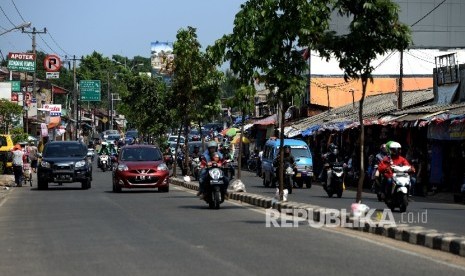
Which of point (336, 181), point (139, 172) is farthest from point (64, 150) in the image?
point (336, 181)

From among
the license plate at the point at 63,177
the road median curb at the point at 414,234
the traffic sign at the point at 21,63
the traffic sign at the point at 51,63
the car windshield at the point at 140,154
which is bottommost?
the road median curb at the point at 414,234

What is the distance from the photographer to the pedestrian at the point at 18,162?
115 feet

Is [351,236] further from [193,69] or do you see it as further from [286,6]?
[193,69]

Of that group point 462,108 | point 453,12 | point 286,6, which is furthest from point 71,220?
point 453,12

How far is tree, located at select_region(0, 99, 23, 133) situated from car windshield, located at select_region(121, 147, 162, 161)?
77.7 feet

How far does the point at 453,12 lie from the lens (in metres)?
61.8

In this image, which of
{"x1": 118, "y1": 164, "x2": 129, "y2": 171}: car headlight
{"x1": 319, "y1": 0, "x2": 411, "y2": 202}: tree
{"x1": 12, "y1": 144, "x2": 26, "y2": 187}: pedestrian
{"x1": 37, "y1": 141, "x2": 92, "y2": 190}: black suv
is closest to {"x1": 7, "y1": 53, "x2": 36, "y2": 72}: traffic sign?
{"x1": 12, "y1": 144, "x2": 26, "y2": 187}: pedestrian

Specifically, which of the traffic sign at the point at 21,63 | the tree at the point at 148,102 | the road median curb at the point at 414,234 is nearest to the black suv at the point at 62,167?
the road median curb at the point at 414,234

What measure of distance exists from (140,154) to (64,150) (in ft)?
15.8

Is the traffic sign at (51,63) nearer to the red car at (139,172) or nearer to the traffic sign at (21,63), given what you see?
the traffic sign at (21,63)

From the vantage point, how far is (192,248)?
42.1ft

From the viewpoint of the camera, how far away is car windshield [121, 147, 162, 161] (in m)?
31.2

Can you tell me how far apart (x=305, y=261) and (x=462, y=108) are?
882 inches

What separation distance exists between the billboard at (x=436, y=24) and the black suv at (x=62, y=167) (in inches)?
1241
